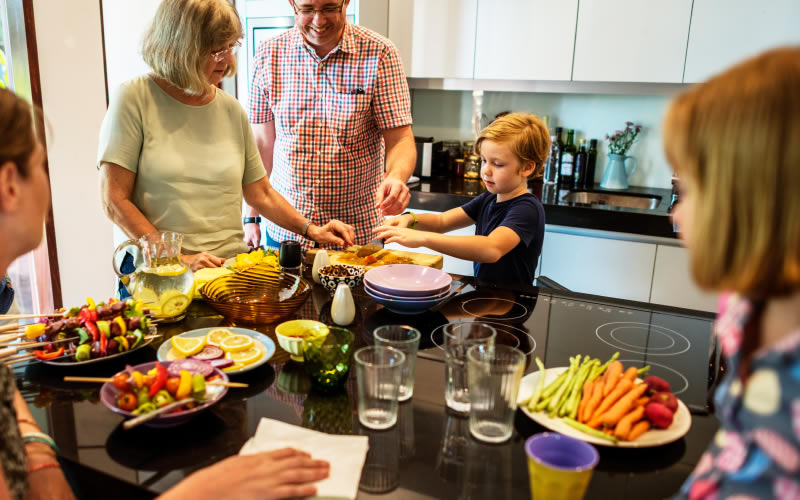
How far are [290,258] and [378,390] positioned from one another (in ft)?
2.61

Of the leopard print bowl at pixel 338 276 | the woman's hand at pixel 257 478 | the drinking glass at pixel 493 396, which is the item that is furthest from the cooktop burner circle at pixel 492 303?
the woman's hand at pixel 257 478

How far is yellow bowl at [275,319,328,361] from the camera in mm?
1231

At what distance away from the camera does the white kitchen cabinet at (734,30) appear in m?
2.59

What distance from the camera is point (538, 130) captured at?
2113 mm

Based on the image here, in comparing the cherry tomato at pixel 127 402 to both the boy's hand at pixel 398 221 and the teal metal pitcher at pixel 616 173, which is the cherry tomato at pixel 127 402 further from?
the teal metal pitcher at pixel 616 173

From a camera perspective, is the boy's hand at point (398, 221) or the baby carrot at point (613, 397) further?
the boy's hand at point (398, 221)

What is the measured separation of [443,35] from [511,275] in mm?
1663

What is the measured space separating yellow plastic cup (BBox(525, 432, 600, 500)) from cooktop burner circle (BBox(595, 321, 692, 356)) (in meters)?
0.57

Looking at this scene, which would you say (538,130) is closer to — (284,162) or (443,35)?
(284,162)

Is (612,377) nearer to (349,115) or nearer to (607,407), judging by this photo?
(607,407)

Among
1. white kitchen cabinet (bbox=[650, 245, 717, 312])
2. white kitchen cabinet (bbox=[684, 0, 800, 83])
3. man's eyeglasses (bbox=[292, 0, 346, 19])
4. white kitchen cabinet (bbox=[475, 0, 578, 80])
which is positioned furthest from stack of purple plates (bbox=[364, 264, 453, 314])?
white kitchen cabinet (bbox=[684, 0, 800, 83])

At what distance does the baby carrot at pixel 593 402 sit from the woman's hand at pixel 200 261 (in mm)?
1109

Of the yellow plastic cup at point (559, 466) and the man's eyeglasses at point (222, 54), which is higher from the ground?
the man's eyeglasses at point (222, 54)

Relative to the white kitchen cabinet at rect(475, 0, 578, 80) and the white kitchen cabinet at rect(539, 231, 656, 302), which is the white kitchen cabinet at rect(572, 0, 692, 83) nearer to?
the white kitchen cabinet at rect(475, 0, 578, 80)
